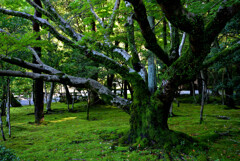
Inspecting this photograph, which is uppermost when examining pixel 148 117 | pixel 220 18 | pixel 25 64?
pixel 220 18

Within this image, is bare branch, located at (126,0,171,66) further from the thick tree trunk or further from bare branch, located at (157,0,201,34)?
the thick tree trunk

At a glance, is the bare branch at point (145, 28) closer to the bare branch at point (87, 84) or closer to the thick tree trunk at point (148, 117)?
the thick tree trunk at point (148, 117)

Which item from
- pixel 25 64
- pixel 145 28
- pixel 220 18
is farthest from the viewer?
pixel 25 64

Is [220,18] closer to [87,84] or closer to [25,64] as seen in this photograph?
[87,84]

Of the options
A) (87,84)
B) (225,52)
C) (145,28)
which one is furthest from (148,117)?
(225,52)

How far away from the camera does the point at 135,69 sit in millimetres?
5086

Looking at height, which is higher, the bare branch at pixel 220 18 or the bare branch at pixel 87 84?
the bare branch at pixel 220 18

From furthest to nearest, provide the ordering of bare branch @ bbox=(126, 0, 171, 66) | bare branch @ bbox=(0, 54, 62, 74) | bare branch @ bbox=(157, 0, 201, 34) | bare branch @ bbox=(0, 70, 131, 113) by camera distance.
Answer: bare branch @ bbox=(0, 70, 131, 113) < bare branch @ bbox=(0, 54, 62, 74) < bare branch @ bbox=(126, 0, 171, 66) < bare branch @ bbox=(157, 0, 201, 34)

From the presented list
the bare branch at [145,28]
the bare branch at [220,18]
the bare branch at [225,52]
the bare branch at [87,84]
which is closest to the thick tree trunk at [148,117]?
the bare branch at [87,84]

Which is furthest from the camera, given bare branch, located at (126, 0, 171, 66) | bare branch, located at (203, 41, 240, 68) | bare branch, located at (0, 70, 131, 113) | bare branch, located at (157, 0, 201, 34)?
bare branch, located at (0, 70, 131, 113)

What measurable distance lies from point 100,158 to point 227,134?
13.4 feet

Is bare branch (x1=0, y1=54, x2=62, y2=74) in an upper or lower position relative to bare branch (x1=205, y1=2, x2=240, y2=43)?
lower

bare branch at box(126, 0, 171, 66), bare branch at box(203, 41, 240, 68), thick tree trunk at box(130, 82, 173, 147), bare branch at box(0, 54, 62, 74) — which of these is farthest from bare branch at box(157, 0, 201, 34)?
bare branch at box(0, 54, 62, 74)

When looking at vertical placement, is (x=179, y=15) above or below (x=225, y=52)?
above
